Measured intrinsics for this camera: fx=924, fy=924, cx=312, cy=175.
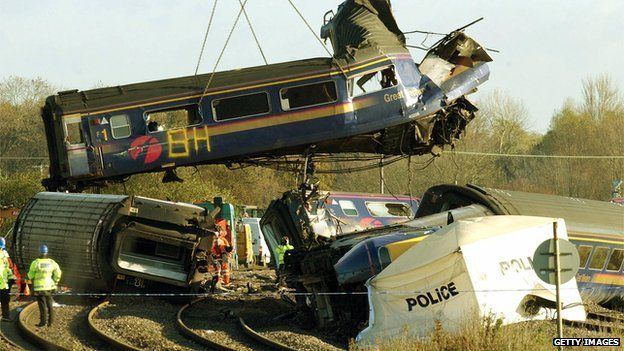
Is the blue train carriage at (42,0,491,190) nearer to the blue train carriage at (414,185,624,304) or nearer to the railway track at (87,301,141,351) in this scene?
the blue train carriage at (414,185,624,304)

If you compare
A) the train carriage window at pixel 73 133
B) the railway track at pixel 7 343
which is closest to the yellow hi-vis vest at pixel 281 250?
the train carriage window at pixel 73 133

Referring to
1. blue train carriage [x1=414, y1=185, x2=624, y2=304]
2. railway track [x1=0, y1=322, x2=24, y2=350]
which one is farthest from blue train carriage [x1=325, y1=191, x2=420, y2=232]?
railway track [x1=0, y1=322, x2=24, y2=350]

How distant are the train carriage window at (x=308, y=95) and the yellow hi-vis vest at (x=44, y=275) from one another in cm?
646

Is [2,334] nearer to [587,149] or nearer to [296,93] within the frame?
[296,93]

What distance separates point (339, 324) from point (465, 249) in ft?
10.8

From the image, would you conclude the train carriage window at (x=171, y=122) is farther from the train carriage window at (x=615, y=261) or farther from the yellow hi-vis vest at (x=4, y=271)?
the train carriage window at (x=615, y=261)

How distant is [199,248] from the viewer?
64.2 ft

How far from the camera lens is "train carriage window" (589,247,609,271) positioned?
716 inches

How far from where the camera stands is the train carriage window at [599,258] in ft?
59.7

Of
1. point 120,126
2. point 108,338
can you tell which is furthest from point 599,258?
point 120,126

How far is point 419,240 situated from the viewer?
50.3ft

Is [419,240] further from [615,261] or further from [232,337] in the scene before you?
[615,261]

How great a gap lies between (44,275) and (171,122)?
6.54 m

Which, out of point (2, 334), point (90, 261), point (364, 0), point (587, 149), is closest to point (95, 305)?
point (90, 261)
